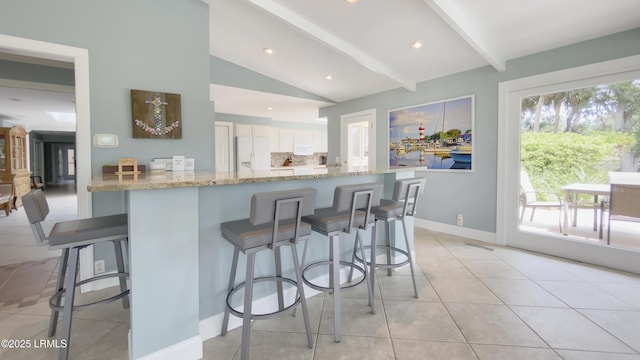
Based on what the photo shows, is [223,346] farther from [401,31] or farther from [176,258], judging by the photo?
[401,31]

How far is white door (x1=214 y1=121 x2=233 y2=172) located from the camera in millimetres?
6426

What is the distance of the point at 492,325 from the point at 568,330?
452 mm

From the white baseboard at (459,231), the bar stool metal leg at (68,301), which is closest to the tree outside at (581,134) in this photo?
the white baseboard at (459,231)

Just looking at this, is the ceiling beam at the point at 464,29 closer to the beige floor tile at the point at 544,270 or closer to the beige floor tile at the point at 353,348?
the beige floor tile at the point at 544,270

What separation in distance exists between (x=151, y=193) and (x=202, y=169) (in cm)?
166

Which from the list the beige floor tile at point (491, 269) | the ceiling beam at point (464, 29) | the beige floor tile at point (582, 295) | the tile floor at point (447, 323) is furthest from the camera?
the beige floor tile at point (491, 269)

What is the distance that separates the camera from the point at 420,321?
2012 millimetres

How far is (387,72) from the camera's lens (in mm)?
4027

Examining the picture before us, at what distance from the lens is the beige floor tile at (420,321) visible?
6.08ft

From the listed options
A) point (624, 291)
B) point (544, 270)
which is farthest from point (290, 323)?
point (624, 291)

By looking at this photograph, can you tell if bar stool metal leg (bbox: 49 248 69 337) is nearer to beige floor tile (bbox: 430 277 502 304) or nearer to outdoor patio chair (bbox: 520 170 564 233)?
beige floor tile (bbox: 430 277 502 304)

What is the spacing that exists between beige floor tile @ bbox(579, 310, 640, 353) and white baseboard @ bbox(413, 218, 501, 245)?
1.64 meters

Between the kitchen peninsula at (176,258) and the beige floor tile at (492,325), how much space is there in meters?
1.50

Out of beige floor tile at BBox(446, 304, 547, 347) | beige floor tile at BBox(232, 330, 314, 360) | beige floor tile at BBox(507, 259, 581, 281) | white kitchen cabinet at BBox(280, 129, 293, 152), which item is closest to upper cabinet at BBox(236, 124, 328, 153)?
white kitchen cabinet at BBox(280, 129, 293, 152)
